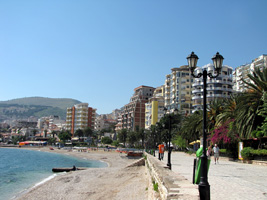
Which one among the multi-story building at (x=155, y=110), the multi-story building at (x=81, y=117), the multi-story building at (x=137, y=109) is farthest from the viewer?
the multi-story building at (x=81, y=117)

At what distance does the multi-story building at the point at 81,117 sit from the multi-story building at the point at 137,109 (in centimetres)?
2767

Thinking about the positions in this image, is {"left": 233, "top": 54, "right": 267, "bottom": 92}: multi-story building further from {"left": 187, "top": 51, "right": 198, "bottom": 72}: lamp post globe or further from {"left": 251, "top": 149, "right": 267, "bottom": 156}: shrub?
{"left": 187, "top": 51, "right": 198, "bottom": 72}: lamp post globe

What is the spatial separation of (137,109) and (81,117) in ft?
137

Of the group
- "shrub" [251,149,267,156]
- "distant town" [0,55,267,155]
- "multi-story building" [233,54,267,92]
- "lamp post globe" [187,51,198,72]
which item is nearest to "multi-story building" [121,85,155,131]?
"distant town" [0,55,267,155]

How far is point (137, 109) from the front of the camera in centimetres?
12212

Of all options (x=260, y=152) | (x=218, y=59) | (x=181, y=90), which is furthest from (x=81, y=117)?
(x=218, y=59)

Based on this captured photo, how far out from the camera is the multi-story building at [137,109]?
4788 inches

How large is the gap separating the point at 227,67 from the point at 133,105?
4871cm

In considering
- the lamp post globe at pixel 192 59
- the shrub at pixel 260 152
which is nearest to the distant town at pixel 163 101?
the shrub at pixel 260 152

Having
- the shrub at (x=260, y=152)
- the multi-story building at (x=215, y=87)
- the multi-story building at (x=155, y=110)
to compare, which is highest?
the multi-story building at (x=215, y=87)

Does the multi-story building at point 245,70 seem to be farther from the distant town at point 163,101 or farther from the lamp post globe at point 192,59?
the lamp post globe at point 192,59

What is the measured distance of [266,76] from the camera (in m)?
25.7

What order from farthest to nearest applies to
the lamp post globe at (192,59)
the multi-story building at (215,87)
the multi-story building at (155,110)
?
the multi-story building at (155,110) → the multi-story building at (215,87) → the lamp post globe at (192,59)

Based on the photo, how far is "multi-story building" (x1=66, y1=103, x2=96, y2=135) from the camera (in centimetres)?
15138
